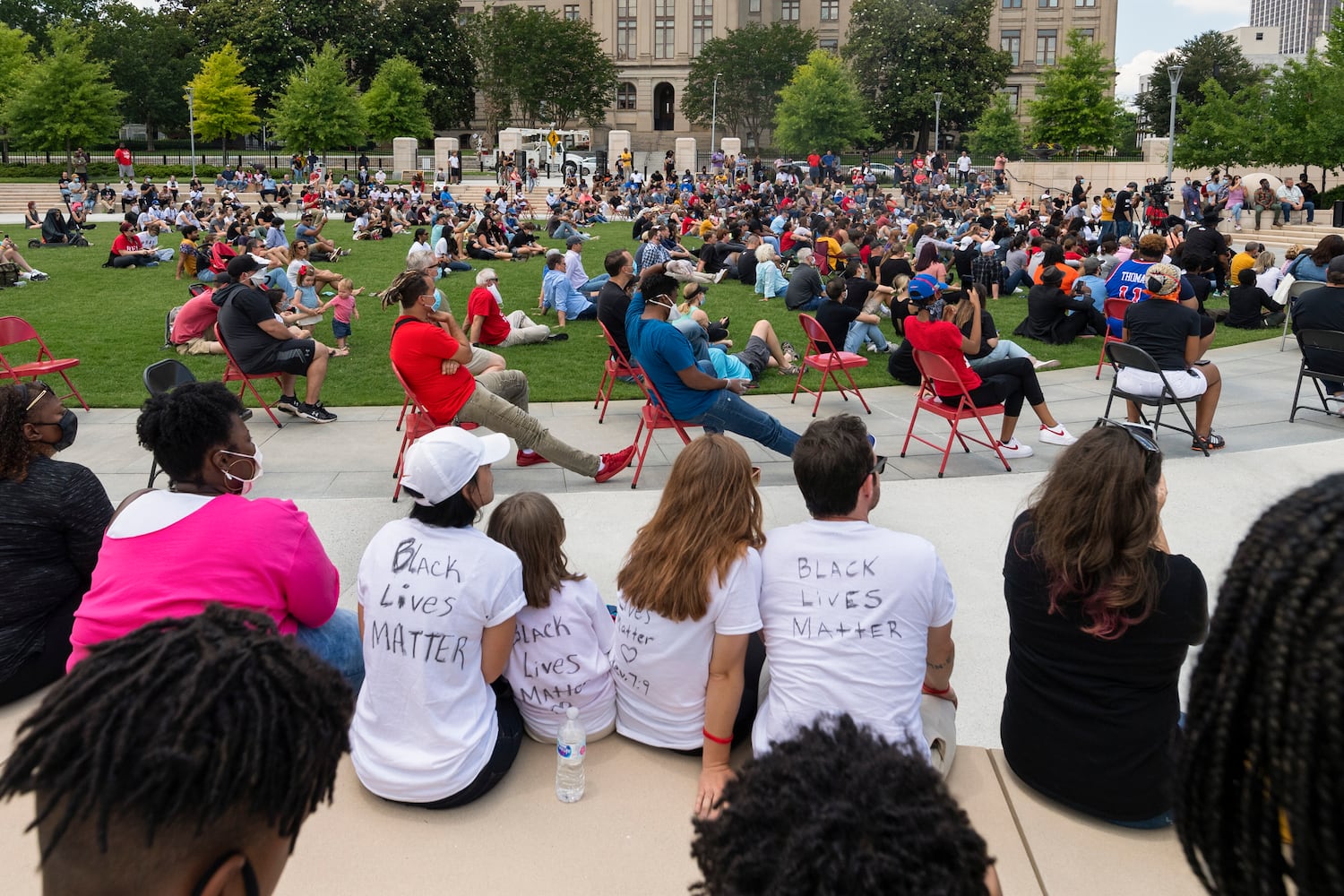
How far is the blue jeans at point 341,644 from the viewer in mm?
4133

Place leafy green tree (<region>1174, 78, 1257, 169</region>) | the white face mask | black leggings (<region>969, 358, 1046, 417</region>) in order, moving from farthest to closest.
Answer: leafy green tree (<region>1174, 78, 1257, 169</region>), black leggings (<region>969, 358, 1046, 417</region>), the white face mask

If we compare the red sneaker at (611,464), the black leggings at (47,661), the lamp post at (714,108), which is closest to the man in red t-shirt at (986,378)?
the red sneaker at (611,464)

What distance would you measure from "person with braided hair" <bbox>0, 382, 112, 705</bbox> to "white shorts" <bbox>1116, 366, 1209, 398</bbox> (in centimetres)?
810

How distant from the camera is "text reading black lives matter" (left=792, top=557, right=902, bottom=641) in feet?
11.3

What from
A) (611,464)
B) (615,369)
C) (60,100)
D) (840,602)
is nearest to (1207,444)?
(611,464)

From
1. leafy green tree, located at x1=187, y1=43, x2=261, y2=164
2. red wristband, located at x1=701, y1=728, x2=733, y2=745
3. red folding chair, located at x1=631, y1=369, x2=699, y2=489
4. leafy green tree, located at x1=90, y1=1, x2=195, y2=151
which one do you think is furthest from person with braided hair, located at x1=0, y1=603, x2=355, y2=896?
leafy green tree, located at x1=90, y1=1, x2=195, y2=151

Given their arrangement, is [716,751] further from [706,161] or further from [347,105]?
[706,161]

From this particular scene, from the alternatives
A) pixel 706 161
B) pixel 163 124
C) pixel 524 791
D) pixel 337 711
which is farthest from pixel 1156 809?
pixel 163 124

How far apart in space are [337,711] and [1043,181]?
182ft

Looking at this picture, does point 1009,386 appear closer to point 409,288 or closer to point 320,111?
point 409,288

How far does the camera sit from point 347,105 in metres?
57.1

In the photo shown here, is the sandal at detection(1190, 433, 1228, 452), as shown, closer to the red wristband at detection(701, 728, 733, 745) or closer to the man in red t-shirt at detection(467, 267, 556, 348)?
the red wristband at detection(701, 728, 733, 745)

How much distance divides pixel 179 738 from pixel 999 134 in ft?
210

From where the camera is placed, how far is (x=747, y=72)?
7938 cm
